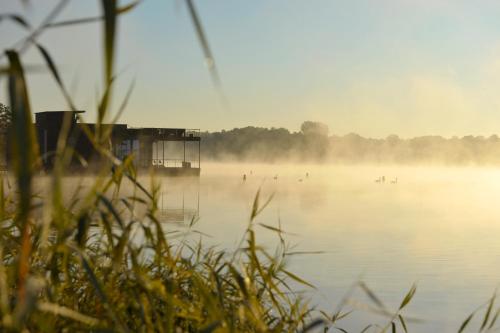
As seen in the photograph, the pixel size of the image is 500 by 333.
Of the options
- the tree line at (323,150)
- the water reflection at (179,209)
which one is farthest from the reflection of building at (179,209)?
the tree line at (323,150)

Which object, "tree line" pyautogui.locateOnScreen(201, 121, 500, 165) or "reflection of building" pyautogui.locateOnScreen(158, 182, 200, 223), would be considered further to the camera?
"tree line" pyautogui.locateOnScreen(201, 121, 500, 165)

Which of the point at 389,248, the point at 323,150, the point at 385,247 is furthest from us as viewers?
the point at 323,150

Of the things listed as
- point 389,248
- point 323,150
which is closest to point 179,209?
point 389,248

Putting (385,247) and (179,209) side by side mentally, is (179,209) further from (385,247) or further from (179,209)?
(385,247)

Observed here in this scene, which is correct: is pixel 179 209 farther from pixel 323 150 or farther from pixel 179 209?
pixel 323 150

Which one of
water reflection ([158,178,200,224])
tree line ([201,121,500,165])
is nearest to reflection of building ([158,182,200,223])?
water reflection ([158,178,200,224])

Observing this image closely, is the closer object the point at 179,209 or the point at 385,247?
the point at 385,247

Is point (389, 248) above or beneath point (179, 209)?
beneath

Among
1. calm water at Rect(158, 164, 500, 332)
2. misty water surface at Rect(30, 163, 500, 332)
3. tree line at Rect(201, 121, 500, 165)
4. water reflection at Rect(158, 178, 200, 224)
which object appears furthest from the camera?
tree line at Rect(201, 121, 500, 165)

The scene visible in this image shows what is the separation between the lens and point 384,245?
20156 millimetres

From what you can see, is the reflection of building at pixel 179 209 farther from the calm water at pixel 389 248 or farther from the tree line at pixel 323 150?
the tree line at pixel 323 150

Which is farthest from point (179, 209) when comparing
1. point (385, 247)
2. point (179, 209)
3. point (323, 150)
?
point (323, 150)

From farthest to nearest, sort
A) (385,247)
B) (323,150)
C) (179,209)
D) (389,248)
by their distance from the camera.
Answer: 1. (323,150)
2. (179,209)
3. (385,247)
4. (389,248)

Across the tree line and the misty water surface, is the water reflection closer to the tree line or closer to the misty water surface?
the misty water surface
